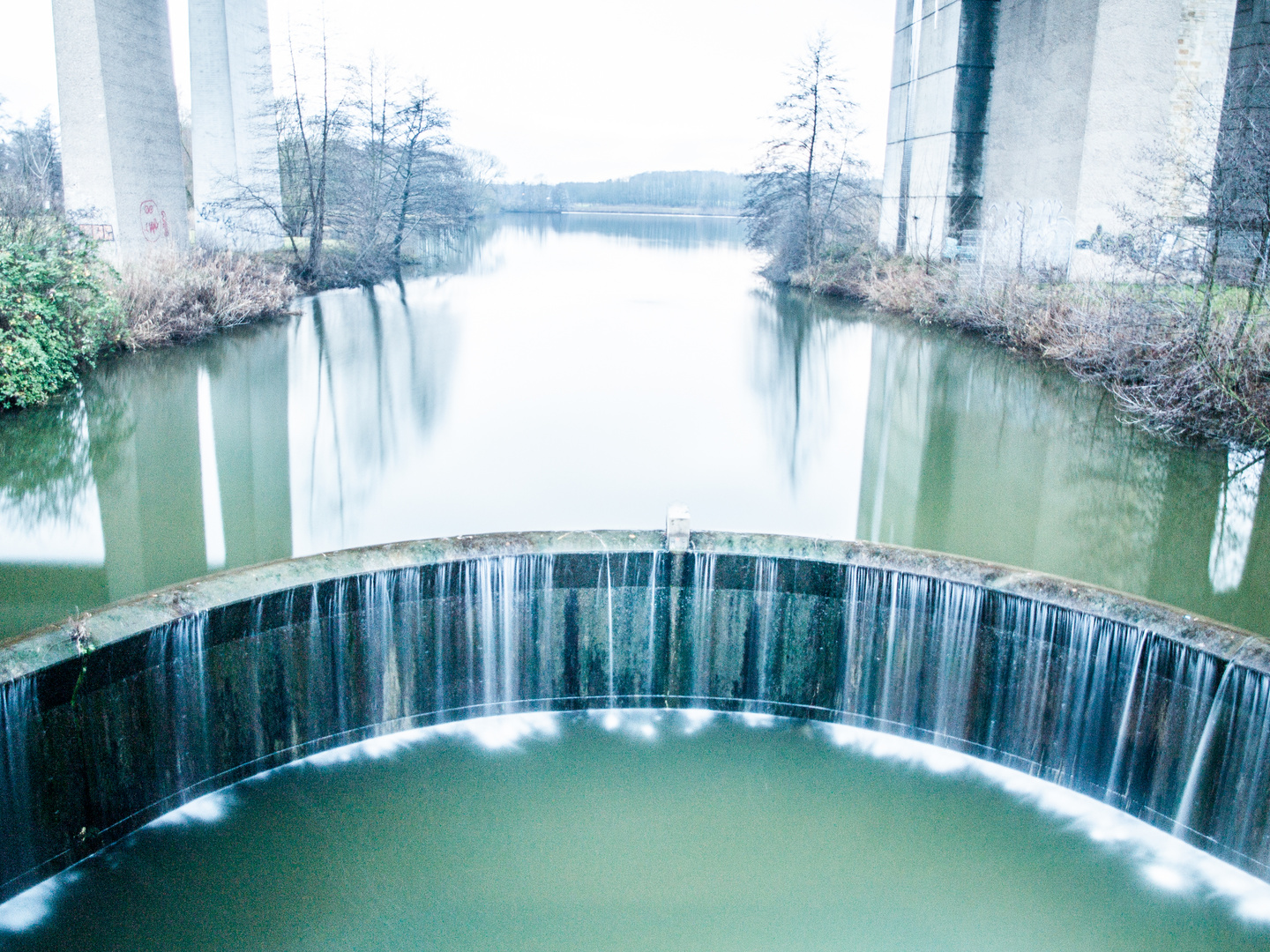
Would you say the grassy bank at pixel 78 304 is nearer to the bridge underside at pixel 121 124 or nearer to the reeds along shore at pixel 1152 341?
the bridge underside at pixel 121 124

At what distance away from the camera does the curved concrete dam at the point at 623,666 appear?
5.68m

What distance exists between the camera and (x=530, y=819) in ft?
20.5

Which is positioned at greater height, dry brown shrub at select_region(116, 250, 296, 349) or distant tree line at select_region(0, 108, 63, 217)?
distant tree line at select_region(0, 108, 63, 217)

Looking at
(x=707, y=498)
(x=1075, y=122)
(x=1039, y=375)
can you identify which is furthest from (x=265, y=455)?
(x=1075, y=122)

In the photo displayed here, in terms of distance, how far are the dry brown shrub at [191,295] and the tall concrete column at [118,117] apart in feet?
3.80

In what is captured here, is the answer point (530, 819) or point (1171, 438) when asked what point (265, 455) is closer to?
point (530, 819)

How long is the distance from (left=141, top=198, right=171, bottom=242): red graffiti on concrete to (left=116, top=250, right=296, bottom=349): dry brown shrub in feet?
3.15

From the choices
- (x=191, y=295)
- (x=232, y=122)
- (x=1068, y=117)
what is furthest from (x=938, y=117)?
(x=232, y=122)

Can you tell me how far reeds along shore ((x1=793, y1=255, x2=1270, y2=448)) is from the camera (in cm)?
1219

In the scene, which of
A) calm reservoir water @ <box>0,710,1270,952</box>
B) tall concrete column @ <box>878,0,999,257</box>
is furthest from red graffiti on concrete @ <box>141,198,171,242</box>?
calm reservoir water @ <box>0,710,1270,952</box>

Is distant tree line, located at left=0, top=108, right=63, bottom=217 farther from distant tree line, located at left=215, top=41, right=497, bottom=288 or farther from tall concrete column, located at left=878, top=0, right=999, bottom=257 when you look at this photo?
tall concrete column, located at left=878, top=0, right=999, bottom=257

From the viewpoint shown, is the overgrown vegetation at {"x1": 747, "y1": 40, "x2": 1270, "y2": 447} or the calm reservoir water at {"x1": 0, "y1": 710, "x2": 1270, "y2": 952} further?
the overgrown vegetation at {"x1": 747, "y1": 40, "x2": 1270, "y2": 447}

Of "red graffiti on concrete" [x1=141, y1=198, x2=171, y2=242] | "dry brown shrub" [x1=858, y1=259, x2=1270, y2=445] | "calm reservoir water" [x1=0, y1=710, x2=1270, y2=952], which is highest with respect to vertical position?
"red graffiti on concrete" [x1=141, y1=198, x2=171, y2=242]

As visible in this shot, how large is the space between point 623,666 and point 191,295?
49.1 feet
